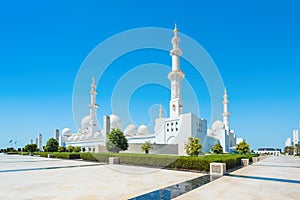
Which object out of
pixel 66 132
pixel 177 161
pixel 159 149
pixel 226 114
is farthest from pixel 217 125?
pixel 177 161

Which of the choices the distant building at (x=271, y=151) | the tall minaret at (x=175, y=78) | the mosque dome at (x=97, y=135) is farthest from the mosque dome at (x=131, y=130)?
the distant building at (x=271, y=151)

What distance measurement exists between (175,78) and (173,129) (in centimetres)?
924

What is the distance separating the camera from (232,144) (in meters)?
61.5

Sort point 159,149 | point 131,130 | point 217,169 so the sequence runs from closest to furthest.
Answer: point 217,169 < point 159,149 < point 131,130

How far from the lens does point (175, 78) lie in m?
43.7

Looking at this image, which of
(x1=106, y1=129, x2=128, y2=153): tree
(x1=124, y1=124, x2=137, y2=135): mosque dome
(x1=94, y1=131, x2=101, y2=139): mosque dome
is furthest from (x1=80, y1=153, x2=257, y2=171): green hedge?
(x1=94, y1=131, x2=101, y2=139): mosque dome

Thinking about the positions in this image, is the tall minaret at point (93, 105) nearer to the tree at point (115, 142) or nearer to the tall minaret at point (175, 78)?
the tall minaret at point (175, 78)

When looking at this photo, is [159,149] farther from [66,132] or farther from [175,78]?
[66,132]

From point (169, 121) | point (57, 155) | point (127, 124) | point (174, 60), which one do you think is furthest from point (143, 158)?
point (127, 124)

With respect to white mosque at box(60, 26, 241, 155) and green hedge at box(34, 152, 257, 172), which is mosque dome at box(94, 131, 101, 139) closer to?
white mosque at box(60, 26, 241, 155)

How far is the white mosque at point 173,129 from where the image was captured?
38312mm

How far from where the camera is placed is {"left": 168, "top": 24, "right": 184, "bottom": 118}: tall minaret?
43.3 metres

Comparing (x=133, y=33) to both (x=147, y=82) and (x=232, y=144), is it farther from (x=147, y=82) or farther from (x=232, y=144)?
(x=232, y=144)

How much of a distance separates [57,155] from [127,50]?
20801mm
